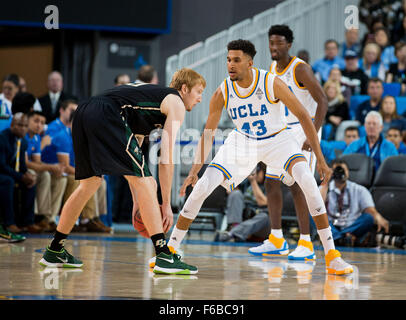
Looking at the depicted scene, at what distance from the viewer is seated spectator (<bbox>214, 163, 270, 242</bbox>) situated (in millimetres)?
8570

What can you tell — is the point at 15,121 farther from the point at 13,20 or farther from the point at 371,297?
the point at 371,297

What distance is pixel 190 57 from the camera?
12.8m

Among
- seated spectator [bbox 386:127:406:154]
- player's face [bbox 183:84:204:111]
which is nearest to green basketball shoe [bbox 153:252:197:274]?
player's face [bbox 183:84:204:111]

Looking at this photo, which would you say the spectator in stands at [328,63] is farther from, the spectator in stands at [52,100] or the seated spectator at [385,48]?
the spectator in stands at [52,100]

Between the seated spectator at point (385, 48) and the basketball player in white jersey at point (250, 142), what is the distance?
7237 mm

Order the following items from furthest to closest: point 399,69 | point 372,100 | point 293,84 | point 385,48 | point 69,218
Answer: point 385,48 → point 399,69 → point 372,100 → point 293,84 → point 69,218

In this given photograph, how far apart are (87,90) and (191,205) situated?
808cm

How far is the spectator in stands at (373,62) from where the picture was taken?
1207 cm

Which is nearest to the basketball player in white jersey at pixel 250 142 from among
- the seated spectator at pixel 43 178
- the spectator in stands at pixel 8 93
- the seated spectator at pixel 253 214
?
the seated spectator at pixel 253 214

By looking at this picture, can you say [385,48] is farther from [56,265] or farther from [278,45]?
[56,265]

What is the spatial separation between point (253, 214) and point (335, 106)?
9.38 feet

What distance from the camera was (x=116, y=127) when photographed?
4.48 meters

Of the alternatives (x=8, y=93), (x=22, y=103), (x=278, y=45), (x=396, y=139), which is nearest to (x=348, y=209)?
(x=396, y=139)

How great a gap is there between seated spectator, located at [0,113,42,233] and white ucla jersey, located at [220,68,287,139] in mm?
3663
